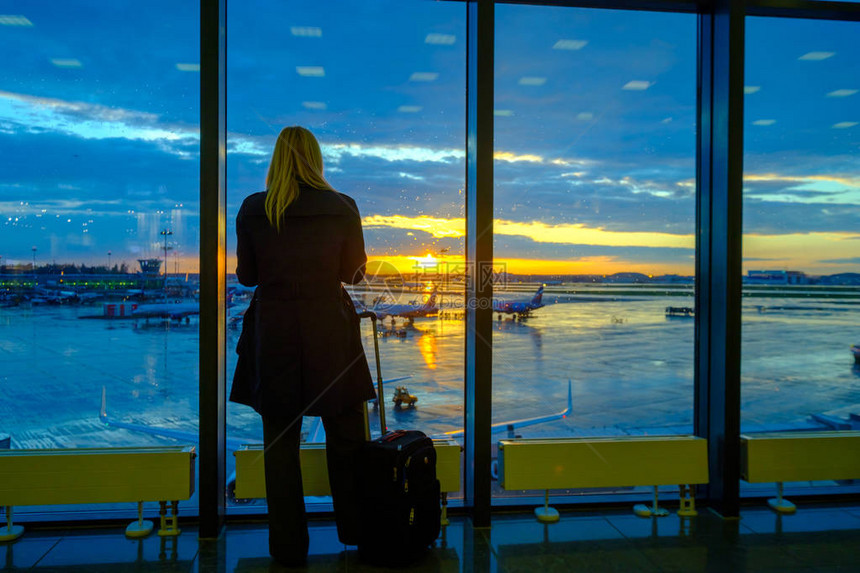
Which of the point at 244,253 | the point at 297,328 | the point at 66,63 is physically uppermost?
the point at 66,63

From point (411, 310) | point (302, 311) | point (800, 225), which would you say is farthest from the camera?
point (800, 225)

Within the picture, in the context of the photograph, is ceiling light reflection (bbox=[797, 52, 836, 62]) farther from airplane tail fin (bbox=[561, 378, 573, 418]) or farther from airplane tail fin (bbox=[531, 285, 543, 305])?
airplane tail fin (bbox=[561, 378, 573, 418])

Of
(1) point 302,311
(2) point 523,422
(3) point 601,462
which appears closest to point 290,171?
(1) point 302,311

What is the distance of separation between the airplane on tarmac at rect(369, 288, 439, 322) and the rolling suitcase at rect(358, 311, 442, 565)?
73cm

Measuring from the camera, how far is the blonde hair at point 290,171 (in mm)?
2066

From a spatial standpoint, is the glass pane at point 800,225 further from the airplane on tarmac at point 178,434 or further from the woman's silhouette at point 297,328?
the airplane on tarmac at point 178,434

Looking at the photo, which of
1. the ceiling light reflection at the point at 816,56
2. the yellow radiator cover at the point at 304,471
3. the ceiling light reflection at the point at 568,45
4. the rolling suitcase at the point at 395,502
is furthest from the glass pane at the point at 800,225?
the rolling suitcase at the point at 395,502

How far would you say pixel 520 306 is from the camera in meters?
2.80

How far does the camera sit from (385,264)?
275 centimetres

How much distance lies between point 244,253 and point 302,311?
13.3 inches

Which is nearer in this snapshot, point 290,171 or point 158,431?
point 290,171

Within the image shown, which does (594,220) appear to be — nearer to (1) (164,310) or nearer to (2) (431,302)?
(2) (431,302)

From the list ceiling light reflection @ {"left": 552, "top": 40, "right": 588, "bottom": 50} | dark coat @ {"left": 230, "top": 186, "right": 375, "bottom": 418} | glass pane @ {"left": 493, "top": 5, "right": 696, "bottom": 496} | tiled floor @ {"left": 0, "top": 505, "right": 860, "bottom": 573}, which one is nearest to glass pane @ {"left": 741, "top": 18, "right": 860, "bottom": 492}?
glass pane @ {"left": 493, "top": 5, "right": 696, "bottom": 496}

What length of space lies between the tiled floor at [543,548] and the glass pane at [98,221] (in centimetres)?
34
